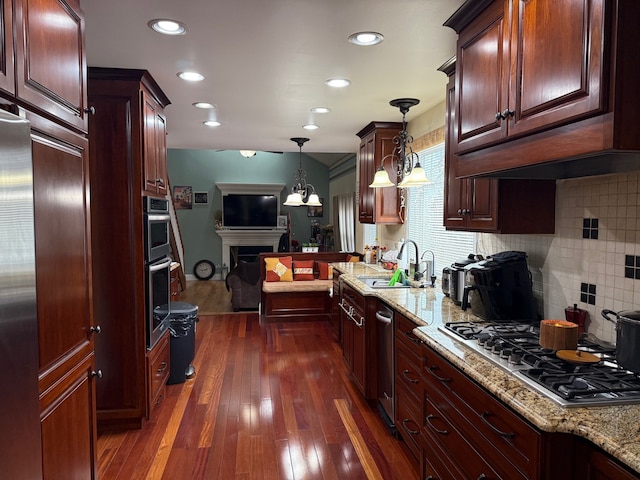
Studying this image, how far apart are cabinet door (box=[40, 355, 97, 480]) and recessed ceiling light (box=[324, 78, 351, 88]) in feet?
7.61

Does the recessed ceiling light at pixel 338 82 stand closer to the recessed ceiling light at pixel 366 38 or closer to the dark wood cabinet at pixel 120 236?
the recessed ceiling light at pixel 366 38

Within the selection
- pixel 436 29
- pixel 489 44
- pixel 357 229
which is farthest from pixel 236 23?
pixel 357 229

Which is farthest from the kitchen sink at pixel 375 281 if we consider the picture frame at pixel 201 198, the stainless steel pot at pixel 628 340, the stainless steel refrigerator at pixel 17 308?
the picture frame at pixel 201 198

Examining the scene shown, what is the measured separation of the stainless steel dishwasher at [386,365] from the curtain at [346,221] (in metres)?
5.32

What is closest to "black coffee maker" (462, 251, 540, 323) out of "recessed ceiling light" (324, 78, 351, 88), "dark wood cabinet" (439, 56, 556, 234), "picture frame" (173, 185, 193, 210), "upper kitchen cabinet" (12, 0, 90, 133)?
"dark wood cabinet" (439, 56, 556, 234)

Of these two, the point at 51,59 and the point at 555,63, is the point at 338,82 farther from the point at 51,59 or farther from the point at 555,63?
the point at 51,59

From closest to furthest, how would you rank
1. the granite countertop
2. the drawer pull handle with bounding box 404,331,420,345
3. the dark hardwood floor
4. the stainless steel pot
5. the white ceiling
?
1. the granite countertop
2. the stainless steel pot
3. the white ceiling
4. the drawer pull handle with bounding box 404,331,420,345
5. the dark hardwood floor

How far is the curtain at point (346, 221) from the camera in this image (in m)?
8.72

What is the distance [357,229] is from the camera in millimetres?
7062

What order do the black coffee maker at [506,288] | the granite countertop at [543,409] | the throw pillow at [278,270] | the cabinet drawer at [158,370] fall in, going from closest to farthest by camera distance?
the granite countertop at [543,409] < the black coffee maker at [506,288] < the cabinet drawer at [158,370] < the throw pillow at [278,270]

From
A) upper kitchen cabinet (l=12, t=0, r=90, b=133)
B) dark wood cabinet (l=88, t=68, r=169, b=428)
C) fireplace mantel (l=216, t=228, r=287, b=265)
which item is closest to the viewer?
upper kitchen cabinet (l=12, t=0, r=90, b=133)

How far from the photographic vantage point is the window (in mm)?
3560

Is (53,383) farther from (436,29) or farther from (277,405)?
(436,29)

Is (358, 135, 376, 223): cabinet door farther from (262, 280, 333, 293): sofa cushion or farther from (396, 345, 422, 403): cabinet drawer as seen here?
(396, 345, 422, 403): cabinet drawer
